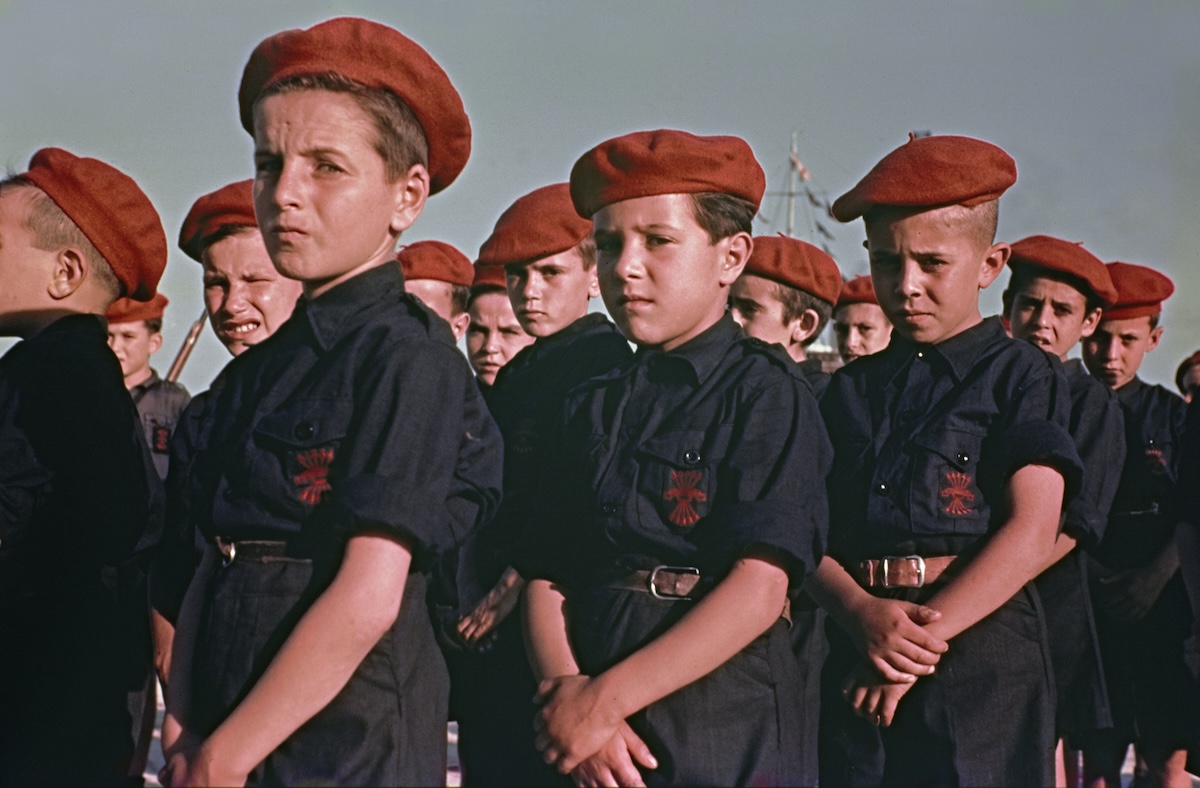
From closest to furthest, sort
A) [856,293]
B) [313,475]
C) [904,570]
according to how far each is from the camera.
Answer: [313,475]
[904,570]
[856,293]

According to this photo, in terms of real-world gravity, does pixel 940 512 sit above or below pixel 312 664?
above

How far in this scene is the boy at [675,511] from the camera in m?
2.87

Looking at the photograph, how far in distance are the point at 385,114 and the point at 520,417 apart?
5.76ft

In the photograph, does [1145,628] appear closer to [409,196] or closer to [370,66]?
[409,196]

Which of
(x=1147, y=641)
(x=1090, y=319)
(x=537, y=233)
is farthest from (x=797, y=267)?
(x=1147, y=641)

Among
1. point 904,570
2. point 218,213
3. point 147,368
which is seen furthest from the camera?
point 147,368

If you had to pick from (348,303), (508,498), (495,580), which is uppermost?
(348,303)

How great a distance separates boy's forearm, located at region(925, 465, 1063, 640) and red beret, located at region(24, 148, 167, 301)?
7.19 ft

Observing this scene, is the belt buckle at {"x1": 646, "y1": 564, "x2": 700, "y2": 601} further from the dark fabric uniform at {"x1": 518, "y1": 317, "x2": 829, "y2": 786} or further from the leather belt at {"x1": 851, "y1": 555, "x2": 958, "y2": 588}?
the leather belt at {"x1": 851, "y1": 555, "x2": 958, "y2": 588}

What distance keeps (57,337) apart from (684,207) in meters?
1.56

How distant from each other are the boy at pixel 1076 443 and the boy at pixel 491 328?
2.16 m

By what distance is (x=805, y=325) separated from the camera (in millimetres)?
6086

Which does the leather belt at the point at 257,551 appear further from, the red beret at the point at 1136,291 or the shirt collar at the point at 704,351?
the red beret at the point at 1136,291

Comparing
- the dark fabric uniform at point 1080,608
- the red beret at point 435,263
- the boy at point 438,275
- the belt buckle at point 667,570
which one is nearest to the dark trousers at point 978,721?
the belt buckle at point 667,570
